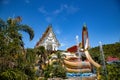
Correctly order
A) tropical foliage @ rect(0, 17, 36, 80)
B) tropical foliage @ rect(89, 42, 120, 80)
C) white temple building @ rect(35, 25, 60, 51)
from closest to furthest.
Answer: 1. tropical foliage @ rect(0, 17, 36, 80)
2. tropical foliage @ rect(89, 42, 120, 80)
3. white temple building @ rect(35, 25, 60, 51)

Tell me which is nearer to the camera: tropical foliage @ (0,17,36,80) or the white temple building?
tropical foliage @ (0,17,36,80)

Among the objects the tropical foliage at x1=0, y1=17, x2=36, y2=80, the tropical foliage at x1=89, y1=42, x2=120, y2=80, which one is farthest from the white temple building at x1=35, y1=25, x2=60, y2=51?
the tropical foliage at x1=0, y1=17, x2=36, y2=80

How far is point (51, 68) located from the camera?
23719mm

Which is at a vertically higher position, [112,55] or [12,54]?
[112,55]

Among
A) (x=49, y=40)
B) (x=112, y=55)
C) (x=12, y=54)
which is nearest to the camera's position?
(x=12, y=54)

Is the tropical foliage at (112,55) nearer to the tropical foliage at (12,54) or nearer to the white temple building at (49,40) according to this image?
the white temple building at (49,40)

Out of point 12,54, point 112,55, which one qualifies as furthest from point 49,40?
point 12,54

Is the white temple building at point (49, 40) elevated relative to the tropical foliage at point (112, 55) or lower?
elevated

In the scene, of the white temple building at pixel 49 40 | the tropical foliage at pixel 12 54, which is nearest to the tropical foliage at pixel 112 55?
the white temple building at pixel 49 40

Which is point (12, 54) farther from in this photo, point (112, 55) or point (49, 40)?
point (112, 55)

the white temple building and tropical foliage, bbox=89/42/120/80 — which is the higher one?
the white temple building

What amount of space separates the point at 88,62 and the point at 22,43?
14439 mm

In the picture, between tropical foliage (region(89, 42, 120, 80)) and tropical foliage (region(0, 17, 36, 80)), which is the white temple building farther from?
tropical foliage (region(0, 17, 36, 80))

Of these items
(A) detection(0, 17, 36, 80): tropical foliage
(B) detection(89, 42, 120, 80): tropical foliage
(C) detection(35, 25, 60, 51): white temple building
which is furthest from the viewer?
(C) detection(35, 25, 60, 51): white temple building
